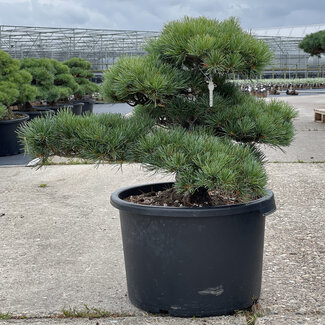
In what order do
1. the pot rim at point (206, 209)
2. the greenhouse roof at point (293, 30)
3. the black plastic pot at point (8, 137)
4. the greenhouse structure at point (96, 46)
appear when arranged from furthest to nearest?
the greenhouse roof at point (293, 30), the greenhouse structure at point (96, 46), the black plastic pot at point (8, 137), the pot rim at point (206, 209)

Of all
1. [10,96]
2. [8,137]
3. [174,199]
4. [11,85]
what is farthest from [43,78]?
[174,199]

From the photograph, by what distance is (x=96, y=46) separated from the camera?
35.9 m

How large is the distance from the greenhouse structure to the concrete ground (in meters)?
22.6

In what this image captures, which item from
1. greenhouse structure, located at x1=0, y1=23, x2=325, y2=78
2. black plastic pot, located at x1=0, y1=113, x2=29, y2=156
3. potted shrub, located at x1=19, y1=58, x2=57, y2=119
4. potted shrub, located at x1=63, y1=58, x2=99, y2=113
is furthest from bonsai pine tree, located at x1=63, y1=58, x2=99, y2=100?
greenhouse structure, located at x1=0, y1=23, x2=325, y2=78

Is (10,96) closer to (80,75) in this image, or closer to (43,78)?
(43,78)

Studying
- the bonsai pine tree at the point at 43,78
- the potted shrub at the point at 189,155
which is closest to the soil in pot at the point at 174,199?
the potted shrub at the point at 189,155

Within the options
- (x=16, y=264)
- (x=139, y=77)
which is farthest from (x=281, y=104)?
(x=16, y=264)

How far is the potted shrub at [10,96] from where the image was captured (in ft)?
24.8

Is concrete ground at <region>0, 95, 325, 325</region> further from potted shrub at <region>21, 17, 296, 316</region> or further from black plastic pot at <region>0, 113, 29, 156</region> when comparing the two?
black plastic pot at <region>0, 113, 29, 156</region>

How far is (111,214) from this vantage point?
13.9 feet

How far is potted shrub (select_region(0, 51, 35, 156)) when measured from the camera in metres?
7.56

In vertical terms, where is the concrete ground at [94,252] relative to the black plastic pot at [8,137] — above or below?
below

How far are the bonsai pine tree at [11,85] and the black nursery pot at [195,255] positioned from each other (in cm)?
544

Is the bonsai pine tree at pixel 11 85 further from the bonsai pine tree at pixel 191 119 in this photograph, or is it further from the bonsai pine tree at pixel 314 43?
the bonsai pine tree at pixel 314 43
